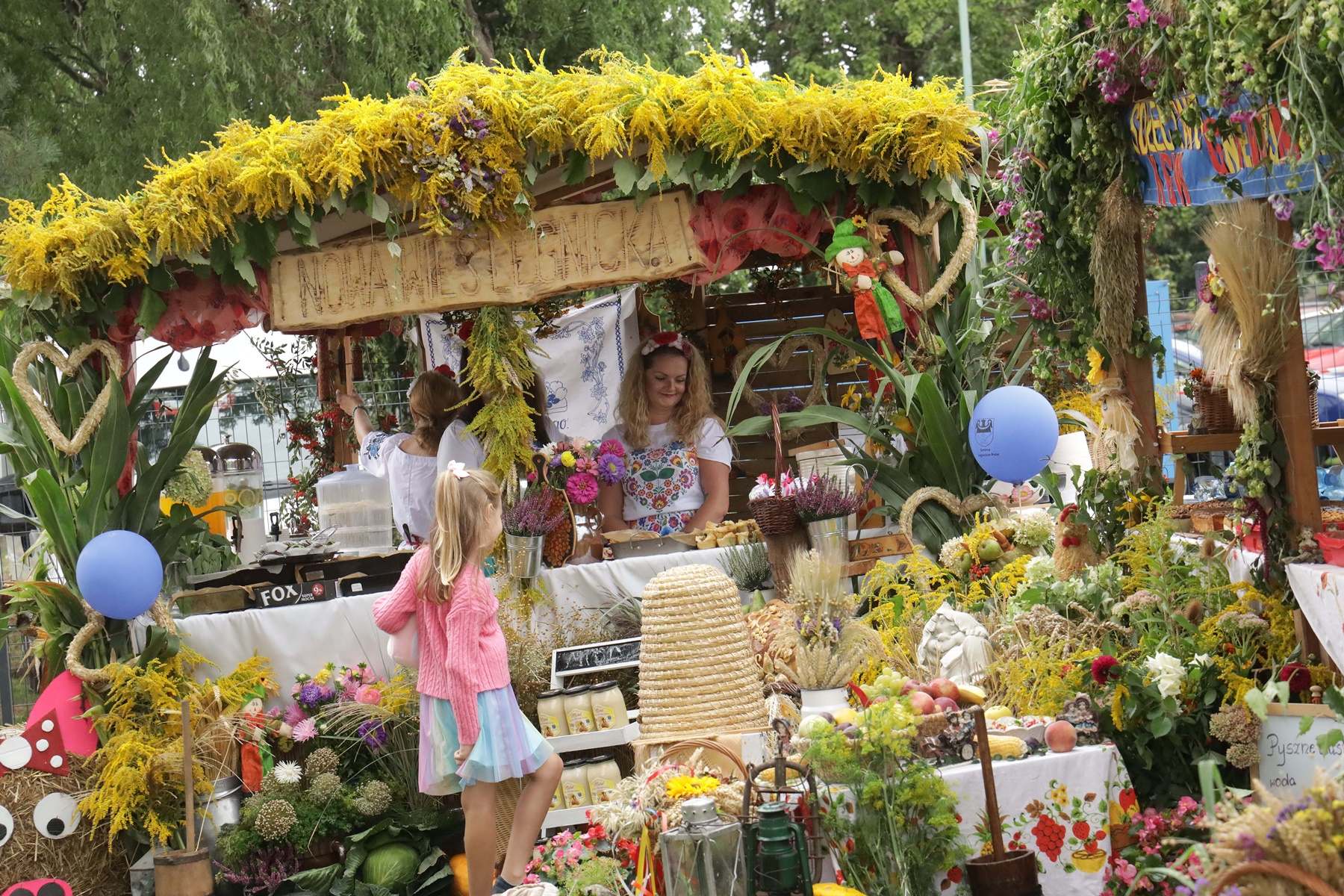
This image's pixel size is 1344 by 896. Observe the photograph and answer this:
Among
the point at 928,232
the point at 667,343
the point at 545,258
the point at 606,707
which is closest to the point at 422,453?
the point at 667,343

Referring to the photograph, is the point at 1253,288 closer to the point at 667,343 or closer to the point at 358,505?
the point at 667,343

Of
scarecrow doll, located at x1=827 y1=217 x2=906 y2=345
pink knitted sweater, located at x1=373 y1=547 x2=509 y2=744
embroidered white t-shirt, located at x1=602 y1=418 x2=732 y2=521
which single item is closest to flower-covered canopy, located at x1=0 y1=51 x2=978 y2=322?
scarecrow doll, located at x1=827 y1=217 x2=906 y2=345

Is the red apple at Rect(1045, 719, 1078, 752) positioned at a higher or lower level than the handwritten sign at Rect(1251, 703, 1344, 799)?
higher

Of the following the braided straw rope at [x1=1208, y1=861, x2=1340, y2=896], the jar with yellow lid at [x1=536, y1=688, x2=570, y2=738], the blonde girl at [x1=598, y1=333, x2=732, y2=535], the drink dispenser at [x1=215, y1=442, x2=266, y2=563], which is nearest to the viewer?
the braided straw rope at [x1=1208, y1=861, x2=1340, y2=896]

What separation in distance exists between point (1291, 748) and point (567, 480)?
144 inches

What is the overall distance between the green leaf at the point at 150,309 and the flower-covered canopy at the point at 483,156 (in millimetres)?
63

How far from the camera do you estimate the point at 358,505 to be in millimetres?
8766

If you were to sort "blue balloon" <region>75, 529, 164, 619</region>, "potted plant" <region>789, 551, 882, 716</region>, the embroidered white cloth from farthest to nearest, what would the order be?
the embroidered white cloth
"blue balloon" <region>75, 529, 164, 619</region>
"potted plant" <region>789, 551, 882, 716</region>

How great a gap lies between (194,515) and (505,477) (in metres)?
1.50

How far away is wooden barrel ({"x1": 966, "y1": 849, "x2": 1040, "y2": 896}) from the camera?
3.71 m

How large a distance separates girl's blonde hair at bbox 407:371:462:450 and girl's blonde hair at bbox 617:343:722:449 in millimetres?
958

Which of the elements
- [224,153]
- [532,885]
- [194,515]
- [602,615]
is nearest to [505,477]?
[602,615]

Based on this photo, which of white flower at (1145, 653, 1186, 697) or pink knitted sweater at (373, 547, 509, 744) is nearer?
white flower at (1145, 653, 1186, 697)

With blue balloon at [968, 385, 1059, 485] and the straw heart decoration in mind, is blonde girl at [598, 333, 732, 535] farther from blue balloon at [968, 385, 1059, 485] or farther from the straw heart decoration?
the straw heart decoration
